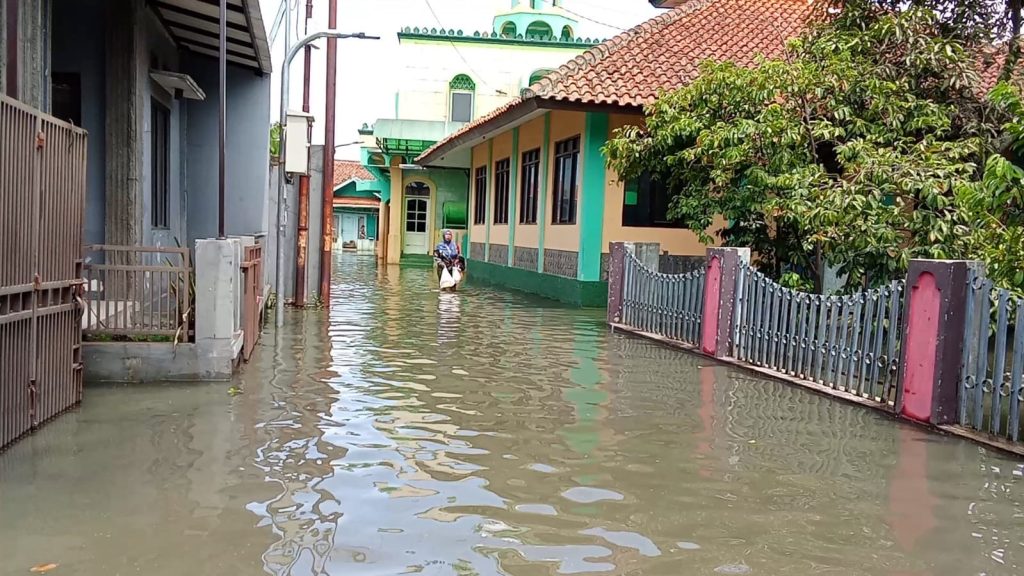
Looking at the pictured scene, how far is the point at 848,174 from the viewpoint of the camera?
34.7 feet

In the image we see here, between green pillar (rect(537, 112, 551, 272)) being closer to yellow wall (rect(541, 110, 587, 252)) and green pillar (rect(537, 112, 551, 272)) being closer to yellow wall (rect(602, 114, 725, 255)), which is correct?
yellow wall (rect(541, 110, 587, 252))

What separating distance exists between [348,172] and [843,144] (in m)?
45.8

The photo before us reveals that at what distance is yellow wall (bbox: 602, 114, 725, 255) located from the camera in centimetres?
1577

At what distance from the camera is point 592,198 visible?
15.8m

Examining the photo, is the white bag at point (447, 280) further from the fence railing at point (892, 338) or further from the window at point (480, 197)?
the fence railing at point (892, 338)

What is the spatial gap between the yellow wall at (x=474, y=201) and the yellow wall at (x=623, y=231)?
8.70m

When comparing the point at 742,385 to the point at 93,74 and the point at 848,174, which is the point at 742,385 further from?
the point at 93,74

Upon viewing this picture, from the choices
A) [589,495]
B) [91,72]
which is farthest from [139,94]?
[589,495]

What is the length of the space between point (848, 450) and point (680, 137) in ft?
21.6

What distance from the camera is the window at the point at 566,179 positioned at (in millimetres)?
16578

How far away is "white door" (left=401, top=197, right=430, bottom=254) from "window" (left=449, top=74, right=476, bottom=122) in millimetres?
4027

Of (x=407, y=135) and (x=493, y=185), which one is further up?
(x=407, y=135)

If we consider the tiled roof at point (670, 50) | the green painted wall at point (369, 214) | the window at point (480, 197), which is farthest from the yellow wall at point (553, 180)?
the green painted wall at point (369, 214)

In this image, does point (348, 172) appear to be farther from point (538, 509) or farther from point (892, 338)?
point (538, 509)
